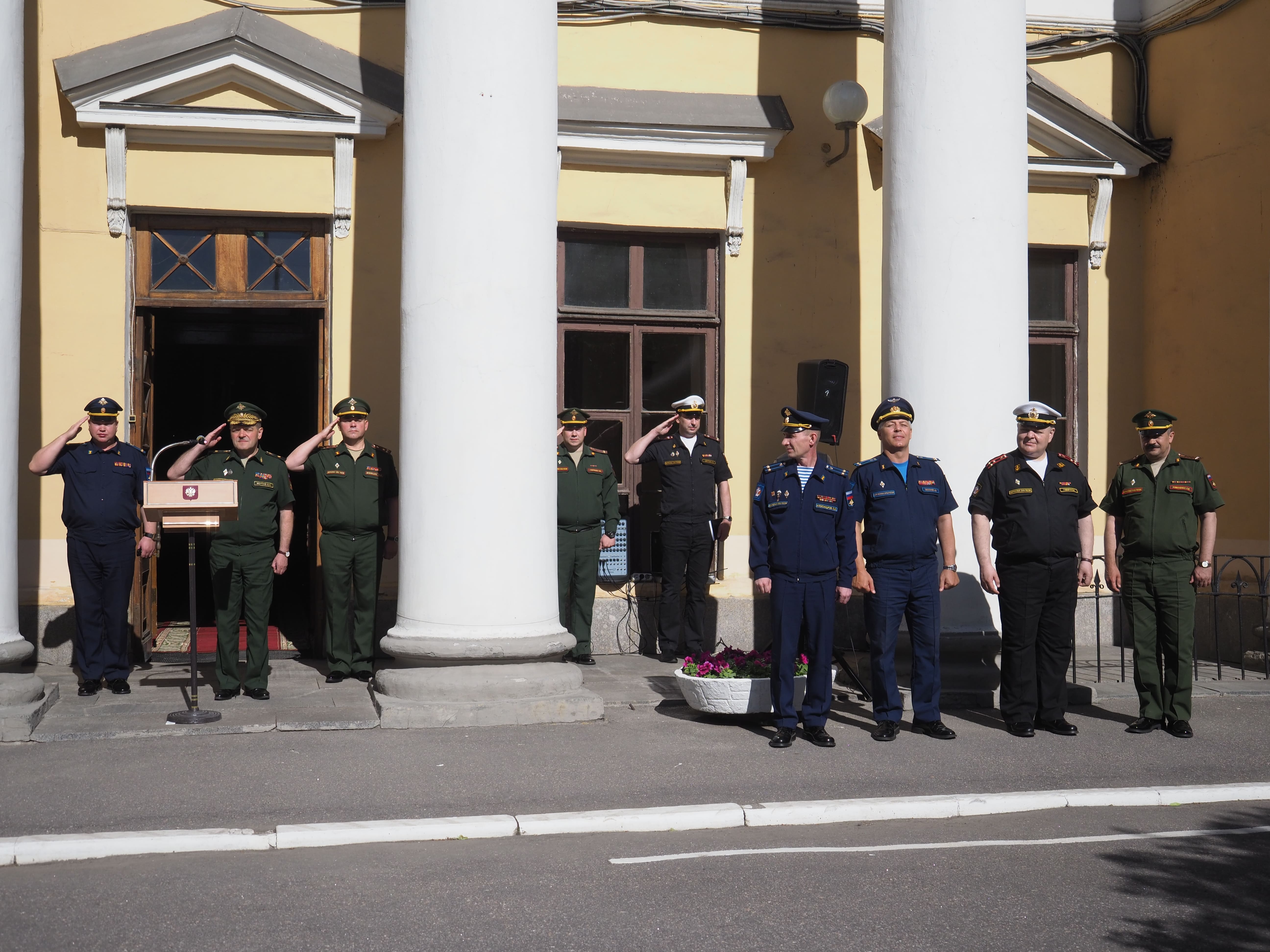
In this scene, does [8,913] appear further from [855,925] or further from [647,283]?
[647,283]

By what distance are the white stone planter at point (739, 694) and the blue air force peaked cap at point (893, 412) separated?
63.1 inches

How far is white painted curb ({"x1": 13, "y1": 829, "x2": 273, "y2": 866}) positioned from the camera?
502cm

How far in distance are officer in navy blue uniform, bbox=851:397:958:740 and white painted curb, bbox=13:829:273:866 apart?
3.72m

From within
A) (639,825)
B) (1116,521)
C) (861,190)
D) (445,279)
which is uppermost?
(861,190)

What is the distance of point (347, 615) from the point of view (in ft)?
29.8

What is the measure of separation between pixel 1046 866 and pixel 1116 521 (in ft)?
12.0

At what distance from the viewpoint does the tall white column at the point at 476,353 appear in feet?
25.8

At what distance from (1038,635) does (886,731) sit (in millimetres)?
1172

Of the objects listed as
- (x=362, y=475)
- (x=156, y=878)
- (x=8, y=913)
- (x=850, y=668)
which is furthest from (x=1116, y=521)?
(x=8, y=913)

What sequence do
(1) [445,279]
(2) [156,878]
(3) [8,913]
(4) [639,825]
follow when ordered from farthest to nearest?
1. (1) [445,279]
2. (4) [639,825]
3. (2) [156,878]
4. (3) [8,913]

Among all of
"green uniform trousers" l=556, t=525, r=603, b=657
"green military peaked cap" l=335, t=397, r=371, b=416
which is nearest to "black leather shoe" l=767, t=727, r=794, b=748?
"green uniform trousers" l=556, t=525, r=603, b=657

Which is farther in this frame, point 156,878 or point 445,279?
point 445,279

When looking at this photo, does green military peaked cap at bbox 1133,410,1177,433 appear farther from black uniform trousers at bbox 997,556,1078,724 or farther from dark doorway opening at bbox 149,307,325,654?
dark doorway opening at bbox 149,307,325,654

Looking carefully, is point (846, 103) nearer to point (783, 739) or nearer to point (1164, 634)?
point (1164, 634)
